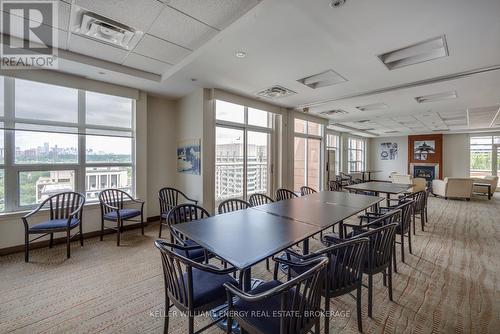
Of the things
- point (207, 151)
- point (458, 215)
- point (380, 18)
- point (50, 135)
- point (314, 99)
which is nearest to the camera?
point (380, 18)

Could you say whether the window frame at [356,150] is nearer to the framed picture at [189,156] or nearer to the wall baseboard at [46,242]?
the framed picture at [189,156]

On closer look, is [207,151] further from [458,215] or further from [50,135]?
[458,215]

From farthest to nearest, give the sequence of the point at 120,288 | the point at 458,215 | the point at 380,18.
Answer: the point at 458,215, the point at 120,288, the point at 380,18

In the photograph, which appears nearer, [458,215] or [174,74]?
[174,74]

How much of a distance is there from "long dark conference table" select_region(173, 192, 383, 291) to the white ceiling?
2.00 metres

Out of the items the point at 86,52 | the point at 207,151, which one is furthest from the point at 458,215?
the point at 86,52

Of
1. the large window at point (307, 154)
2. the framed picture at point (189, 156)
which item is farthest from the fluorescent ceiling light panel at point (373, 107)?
the framed picture at point (189, 156)

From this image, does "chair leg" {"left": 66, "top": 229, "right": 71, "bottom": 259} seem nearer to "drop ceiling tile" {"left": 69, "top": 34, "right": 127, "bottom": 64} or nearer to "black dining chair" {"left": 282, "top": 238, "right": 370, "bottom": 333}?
"drop ceiling tile" {"left": 69, "top": 34, "right": 127, "bottom": 64}

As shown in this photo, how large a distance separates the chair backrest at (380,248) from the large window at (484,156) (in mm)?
12447

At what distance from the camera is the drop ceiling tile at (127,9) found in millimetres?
2102

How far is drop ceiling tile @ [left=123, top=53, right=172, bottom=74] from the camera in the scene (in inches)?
127

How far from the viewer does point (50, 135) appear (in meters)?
3.50

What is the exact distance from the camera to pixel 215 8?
7.13ft

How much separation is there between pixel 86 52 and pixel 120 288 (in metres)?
3.13
